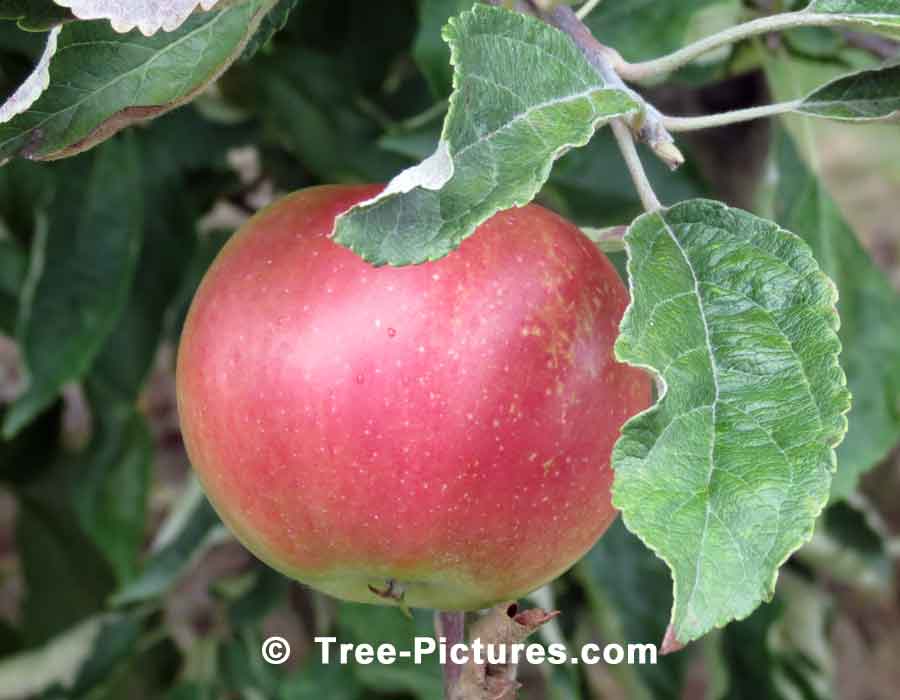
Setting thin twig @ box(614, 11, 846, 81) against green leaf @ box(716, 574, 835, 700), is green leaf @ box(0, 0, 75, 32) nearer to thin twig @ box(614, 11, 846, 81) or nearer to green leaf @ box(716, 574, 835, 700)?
thin twig @ box(614, 11, 846, 81)

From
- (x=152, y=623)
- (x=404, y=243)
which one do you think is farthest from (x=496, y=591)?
(x=152, y=623)

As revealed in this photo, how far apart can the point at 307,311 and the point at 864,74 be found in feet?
0.83

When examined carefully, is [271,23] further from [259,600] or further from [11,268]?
[259,600]

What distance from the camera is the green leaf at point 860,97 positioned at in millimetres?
511

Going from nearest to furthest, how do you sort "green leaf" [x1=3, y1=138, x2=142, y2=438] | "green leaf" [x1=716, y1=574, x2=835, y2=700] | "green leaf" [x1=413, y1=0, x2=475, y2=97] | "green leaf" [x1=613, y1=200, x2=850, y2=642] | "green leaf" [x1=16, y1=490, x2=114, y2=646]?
"green leaf" [x1=613, y1=200, x2=850, y2=642] < "green leaf" [x1=413, y1=0, x2=475, y2=97] < "green leaf" [x1=3, y1=138, x2=142, y2=438] < "green leaf" [x1=716, y1=574, x2=835, y2=700] < "green leaf" [x1=16, y1=490, x2=114, y2=646]

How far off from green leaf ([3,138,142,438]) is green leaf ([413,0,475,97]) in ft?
1.00

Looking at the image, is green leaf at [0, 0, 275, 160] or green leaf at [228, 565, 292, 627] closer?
green leaf at [0, 0, 275, 160]

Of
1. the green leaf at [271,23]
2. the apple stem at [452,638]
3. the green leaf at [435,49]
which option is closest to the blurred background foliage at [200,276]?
the green leaf at [435,49]

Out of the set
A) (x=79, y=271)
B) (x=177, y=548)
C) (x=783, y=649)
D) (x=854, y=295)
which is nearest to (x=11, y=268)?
(x=79, y=271)

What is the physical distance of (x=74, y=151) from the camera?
48 centimetres

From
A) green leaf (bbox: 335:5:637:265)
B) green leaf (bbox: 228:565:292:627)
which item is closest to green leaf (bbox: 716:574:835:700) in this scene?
green leaf (bbox: 228:565:292:627)

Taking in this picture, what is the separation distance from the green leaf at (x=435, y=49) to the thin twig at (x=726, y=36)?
9.0 inches

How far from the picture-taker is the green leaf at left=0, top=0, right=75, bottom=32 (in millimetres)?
492

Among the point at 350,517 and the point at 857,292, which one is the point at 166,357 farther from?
the point at 350,517
